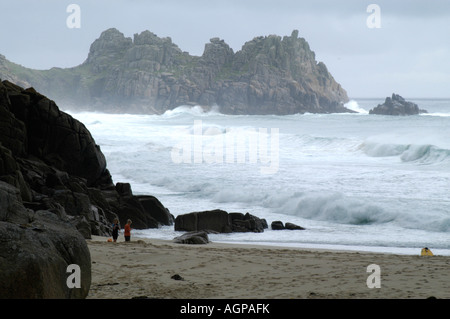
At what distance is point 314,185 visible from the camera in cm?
2344

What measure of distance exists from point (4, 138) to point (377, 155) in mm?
25957

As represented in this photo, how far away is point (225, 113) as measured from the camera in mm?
131000

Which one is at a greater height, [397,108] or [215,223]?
[397,108]

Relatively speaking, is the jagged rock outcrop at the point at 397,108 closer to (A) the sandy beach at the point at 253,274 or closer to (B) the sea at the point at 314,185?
(B) the sea at the point at 314,185

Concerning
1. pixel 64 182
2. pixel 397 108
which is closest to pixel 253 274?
pixel 64 182

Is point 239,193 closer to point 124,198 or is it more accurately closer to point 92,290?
point 124,198

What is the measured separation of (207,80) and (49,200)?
4999 inches

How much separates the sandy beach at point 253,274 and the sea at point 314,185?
10.8 feet

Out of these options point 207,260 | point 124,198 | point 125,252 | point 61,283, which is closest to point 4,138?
point 124,198

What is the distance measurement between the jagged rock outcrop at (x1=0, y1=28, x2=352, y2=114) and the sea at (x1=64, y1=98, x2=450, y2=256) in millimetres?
88725

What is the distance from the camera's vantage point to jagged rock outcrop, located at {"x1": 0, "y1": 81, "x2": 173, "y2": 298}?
18.4 feet

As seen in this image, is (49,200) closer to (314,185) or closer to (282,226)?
(282,226)

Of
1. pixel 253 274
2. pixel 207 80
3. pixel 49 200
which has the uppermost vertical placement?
pixel 207 80
